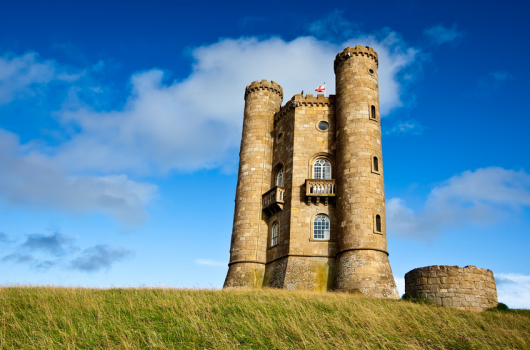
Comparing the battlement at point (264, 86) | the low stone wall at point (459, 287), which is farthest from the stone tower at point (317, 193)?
the low stone wall at point (459, 287)

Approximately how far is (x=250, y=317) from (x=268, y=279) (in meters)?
15.9

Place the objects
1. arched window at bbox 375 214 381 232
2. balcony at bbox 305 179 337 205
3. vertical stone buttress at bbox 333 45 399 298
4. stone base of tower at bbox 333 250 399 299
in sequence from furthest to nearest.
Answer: balcony at bbox 305 179 337 205 → arched window at bbox 375 214 381 232 → vertical stone buttress at bbox 333 45 399 298 → stone base of tower at bbox 333 250 399 299

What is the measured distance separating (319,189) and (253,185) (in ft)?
19.3

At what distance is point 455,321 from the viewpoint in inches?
599

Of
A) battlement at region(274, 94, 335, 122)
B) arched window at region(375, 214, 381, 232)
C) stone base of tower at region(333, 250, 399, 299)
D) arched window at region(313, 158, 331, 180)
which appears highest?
battlement at region(274, 94, 335, 122)

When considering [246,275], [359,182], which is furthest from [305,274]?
[359,182]

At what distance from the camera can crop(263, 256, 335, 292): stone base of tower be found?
27156 millimetres

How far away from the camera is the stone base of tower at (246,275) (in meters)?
30.5

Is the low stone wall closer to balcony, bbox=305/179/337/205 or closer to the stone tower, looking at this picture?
the stone tower

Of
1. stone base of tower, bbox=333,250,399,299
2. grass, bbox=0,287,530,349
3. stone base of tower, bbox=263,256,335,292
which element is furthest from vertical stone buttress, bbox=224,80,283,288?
grass, bbox=0,287,530,349

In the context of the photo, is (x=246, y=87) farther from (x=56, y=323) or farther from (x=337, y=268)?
(x=56, y=323)

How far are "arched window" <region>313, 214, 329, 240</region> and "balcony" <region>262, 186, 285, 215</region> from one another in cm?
293

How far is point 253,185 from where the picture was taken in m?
33.3

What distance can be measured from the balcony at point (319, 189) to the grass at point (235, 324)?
12132mm
